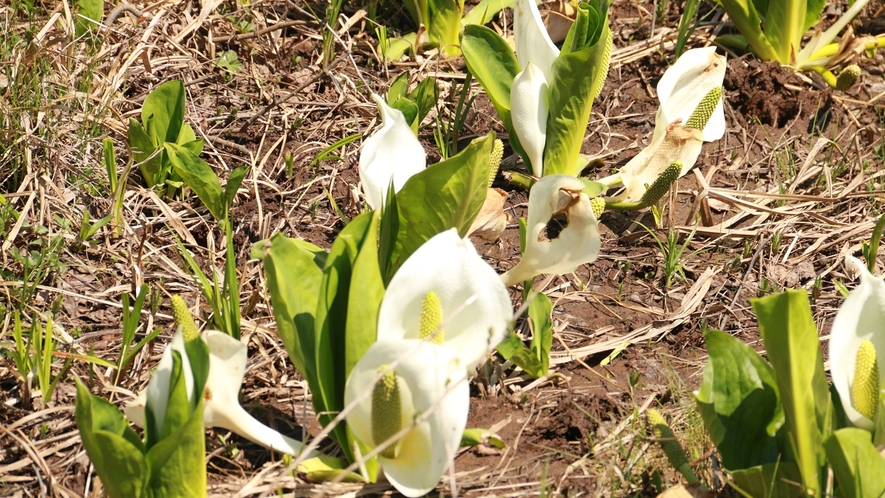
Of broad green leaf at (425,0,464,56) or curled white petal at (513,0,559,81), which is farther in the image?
broad green leaf at (425,0,464,56)

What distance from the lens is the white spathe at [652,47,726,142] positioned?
230 cm

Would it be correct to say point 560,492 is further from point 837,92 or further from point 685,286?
point 837,92

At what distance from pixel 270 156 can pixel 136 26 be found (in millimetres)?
687

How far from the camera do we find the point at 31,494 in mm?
1600

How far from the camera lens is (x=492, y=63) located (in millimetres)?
2369

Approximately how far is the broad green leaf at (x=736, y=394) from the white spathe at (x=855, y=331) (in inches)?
4.1

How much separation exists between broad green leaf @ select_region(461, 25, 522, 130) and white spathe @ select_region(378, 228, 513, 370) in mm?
954

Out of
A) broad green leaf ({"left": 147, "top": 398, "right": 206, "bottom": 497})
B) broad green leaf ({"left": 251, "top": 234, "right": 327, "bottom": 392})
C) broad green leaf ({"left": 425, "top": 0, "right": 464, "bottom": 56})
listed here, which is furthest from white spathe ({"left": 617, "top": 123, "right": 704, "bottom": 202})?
broad green leaf ({"left": 147, "top": 398, "right": 206, "bottom": 497})

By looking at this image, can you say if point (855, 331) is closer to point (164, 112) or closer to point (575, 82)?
point (575, 82)

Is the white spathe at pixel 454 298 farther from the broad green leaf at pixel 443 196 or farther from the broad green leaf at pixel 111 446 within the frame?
the broad green leaf at pixel 111 446

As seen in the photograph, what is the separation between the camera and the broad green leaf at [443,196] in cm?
169

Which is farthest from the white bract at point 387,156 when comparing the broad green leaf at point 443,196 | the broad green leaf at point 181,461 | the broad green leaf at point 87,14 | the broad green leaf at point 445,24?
the broad green leaf at point 87,14

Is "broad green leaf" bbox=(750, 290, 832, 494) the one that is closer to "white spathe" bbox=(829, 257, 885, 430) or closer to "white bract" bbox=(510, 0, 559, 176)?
"white spathe" bbox=(829, 257, 885, 430)

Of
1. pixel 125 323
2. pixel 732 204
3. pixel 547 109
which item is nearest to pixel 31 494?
pixel 125 323
